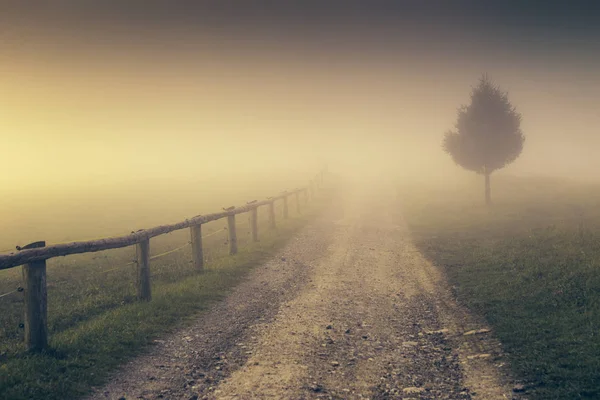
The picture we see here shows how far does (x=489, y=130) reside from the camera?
107 feet

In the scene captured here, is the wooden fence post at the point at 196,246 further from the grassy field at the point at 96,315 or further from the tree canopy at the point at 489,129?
the tree canopy at the point at 489,129


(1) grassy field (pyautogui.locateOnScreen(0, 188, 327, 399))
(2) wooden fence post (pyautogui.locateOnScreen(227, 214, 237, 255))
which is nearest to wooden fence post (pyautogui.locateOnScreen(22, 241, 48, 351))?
(1) grassy field (pyautogui.locateOnScreen(0, 188, 327, 399))

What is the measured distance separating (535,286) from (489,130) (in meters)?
26.1

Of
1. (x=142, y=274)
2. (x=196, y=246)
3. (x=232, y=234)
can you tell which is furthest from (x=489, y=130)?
(x=142, y=274)

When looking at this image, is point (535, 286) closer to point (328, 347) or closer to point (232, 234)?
point (328, 347)

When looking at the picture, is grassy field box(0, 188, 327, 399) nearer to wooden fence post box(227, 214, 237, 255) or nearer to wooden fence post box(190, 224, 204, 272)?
wooden fence post box(190, 224, 204, 272)

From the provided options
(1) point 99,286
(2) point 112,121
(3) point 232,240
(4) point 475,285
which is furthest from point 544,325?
(2) point 112,121

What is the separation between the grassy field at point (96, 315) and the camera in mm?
5801

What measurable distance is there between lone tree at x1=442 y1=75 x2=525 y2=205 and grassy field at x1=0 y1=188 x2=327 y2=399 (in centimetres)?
2427

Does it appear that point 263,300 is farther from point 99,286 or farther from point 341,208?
point 341,208

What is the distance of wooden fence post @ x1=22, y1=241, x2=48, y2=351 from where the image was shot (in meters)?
6.61

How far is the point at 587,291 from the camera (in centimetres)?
913

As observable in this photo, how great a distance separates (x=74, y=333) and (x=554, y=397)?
872 centimetres

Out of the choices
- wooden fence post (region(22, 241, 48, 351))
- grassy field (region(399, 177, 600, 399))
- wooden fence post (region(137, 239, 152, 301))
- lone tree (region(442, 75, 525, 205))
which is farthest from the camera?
lone tree (region(442, 75, 525, 205))
